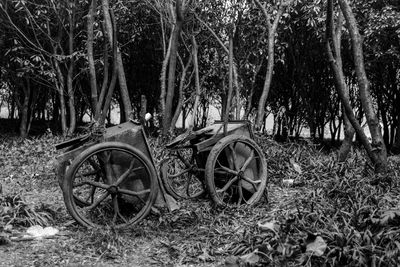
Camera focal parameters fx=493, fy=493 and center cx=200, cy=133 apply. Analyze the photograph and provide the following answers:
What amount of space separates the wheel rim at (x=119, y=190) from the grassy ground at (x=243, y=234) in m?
0.18

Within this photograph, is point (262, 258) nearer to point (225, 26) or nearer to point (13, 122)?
point (225, 26)

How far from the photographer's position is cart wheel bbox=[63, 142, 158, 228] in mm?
4598

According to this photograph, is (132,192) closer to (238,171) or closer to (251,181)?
(238,171)

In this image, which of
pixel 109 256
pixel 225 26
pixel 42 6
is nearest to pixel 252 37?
pixel 225 26

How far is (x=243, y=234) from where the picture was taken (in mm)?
4426

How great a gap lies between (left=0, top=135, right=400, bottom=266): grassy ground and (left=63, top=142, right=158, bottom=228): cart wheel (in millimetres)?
181

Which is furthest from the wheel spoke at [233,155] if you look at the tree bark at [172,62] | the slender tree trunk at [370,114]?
the tree bark at [172,62]

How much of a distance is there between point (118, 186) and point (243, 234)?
1324 mm

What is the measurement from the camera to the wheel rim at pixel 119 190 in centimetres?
475

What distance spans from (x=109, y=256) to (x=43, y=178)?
3.80 m

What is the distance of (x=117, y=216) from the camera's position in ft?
16.4

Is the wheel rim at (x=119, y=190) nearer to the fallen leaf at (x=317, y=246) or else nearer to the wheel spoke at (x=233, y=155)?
the wheel spoke at (x=233, y=155)

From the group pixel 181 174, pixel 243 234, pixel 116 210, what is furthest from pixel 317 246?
pixel 181 174

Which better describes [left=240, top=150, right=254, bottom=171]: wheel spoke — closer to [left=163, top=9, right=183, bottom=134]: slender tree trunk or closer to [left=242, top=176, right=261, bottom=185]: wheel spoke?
[left=242, top=176, right=261, bottom=185]: wheel spoke
